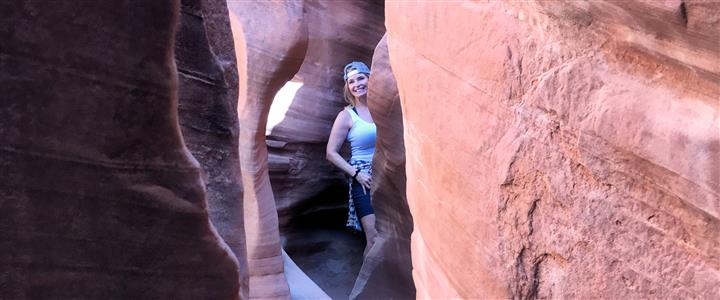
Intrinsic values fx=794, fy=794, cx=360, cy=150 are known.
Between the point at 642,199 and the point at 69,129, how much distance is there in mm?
792

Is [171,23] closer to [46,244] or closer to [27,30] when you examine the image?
[27,30]

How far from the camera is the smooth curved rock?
340cm

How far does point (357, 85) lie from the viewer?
12.9 ft

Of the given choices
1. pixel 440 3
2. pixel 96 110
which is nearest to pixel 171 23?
pixel 96 110

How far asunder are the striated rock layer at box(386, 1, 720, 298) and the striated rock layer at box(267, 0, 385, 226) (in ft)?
10.1

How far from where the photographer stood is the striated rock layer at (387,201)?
3.56m

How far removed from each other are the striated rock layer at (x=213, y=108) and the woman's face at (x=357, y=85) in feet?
7.81

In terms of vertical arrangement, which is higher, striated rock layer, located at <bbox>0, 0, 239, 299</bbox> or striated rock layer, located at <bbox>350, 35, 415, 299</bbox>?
striated rock layer, located at <bbox>0, 0, 239, 299</bbox>

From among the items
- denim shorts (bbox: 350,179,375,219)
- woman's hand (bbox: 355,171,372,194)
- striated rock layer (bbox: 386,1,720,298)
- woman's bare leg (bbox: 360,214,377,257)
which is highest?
striated rock layer (bbox: 386,1,720,298)

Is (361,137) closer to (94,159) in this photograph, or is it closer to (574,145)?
(574,145)

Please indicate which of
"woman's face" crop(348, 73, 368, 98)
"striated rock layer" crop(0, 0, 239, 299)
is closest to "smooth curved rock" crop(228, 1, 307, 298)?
"woman's face" crop(348, 73, 368, 98)

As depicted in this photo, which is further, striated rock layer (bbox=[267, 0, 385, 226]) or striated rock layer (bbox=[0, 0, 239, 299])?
striated rock layer (bbox=[267, 0, 385, 226])

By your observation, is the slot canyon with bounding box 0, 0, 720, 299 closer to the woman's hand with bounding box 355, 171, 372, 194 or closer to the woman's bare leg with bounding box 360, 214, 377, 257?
the woman's hand with bounding box 355, 171, 372, 194

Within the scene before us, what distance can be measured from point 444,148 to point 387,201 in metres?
2.29
